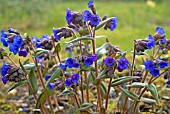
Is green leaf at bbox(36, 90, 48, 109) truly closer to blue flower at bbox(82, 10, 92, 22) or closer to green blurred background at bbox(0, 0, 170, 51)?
blue flower at bbox(82, 10, 92, 22)

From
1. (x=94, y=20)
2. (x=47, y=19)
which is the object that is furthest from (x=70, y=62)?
(x=47, y=19)

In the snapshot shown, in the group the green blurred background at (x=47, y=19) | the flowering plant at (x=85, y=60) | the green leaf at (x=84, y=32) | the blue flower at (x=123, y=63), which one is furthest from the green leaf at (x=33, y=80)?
the green blurred background at (x=47, y=19)

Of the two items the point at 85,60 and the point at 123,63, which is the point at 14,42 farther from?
the point at 123,63

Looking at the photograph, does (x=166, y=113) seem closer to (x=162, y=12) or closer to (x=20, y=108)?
(x=20, y=108)

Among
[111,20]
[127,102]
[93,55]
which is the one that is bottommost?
[127,102]

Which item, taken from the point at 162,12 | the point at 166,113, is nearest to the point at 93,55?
the point at 166,113

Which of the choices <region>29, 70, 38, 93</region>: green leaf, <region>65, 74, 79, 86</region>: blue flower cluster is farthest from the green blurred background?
<region>65, 74, 79, 86</region>: blue flower cluster

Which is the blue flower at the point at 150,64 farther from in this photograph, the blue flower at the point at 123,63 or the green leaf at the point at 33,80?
the green leaf at the point at 33,80

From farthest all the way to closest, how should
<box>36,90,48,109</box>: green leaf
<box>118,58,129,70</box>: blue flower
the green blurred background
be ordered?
the green blurred background
<box>36,90,48,109</box>: green leaf
<box>118,58,129,70</box>: blue flower
